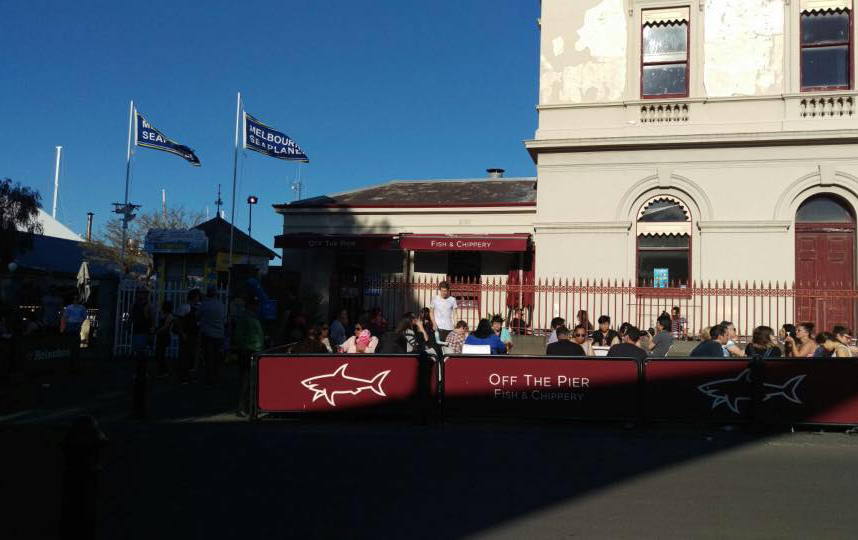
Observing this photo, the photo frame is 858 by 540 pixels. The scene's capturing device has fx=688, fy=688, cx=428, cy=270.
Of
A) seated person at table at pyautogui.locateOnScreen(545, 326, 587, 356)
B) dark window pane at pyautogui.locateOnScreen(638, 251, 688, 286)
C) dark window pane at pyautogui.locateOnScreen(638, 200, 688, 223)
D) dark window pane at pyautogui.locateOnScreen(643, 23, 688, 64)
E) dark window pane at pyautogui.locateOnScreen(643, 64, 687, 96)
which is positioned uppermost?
dark window pane at pyautogui.locateOnScreen(643, 23, 688, 64)

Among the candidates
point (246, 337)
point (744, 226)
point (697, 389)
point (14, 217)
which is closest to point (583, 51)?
point (744, 226)

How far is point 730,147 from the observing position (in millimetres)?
15969

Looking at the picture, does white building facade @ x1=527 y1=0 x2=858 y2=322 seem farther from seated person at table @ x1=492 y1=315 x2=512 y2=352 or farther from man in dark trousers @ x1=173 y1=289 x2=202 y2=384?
man in dark trousers @ x1=173 y1=289 x2=202 y2=384

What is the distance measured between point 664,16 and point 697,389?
37.5 ft

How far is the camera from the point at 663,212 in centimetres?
1655

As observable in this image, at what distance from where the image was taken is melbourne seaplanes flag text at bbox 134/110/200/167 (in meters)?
20.7

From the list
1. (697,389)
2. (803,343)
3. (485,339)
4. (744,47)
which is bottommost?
(697,389)

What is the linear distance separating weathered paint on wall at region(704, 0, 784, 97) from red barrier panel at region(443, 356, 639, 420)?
1025cm

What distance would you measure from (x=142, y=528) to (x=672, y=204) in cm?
1441

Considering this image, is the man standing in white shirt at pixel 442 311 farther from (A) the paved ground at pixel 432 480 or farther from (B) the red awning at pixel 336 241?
(B) the red awning at pixel 336 241

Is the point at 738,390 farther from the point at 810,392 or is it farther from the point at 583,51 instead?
the point at 583,51

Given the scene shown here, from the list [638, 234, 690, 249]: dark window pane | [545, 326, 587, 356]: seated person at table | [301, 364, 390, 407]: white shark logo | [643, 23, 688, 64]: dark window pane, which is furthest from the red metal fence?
[301, 364, 390, 407]: white shark logo

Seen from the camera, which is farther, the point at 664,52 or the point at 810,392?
the point at 664,52

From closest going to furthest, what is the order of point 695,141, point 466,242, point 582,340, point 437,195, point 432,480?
point 432,480
point 582,340
point 695,141
point 466,242
point 437,195
